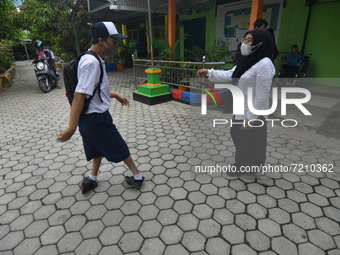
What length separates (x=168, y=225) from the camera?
2.18 meters

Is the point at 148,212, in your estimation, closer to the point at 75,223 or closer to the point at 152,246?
the point at 152,246

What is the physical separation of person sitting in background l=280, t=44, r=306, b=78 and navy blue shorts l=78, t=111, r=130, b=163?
6.60 meters

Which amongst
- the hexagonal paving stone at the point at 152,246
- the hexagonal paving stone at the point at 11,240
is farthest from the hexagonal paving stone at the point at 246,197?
the hexagonal paving stone at the point at 11,240

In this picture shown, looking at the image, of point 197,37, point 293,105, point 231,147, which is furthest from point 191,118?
point 197,37

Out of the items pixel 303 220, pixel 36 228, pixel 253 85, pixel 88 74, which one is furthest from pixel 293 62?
pixel 36 228

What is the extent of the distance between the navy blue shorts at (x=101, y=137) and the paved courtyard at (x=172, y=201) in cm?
56

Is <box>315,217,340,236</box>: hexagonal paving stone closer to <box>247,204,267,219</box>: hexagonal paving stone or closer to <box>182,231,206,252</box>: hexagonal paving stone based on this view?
<box>247,204,267,219</box>: hexagonal paving stone

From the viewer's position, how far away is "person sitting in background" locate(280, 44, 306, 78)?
679 cm

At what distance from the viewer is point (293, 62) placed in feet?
22.6

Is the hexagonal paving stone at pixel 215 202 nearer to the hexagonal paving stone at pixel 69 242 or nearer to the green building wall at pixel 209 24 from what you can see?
the hexagonal paving stone at pixel 69 242

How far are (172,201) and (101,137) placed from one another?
1.08 metres

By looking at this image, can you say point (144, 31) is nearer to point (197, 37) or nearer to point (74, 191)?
point (197, 37)

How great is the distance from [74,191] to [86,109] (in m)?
1.19

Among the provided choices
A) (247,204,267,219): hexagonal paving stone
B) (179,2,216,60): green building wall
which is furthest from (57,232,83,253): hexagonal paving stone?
(179,2,216,60): green building wall
